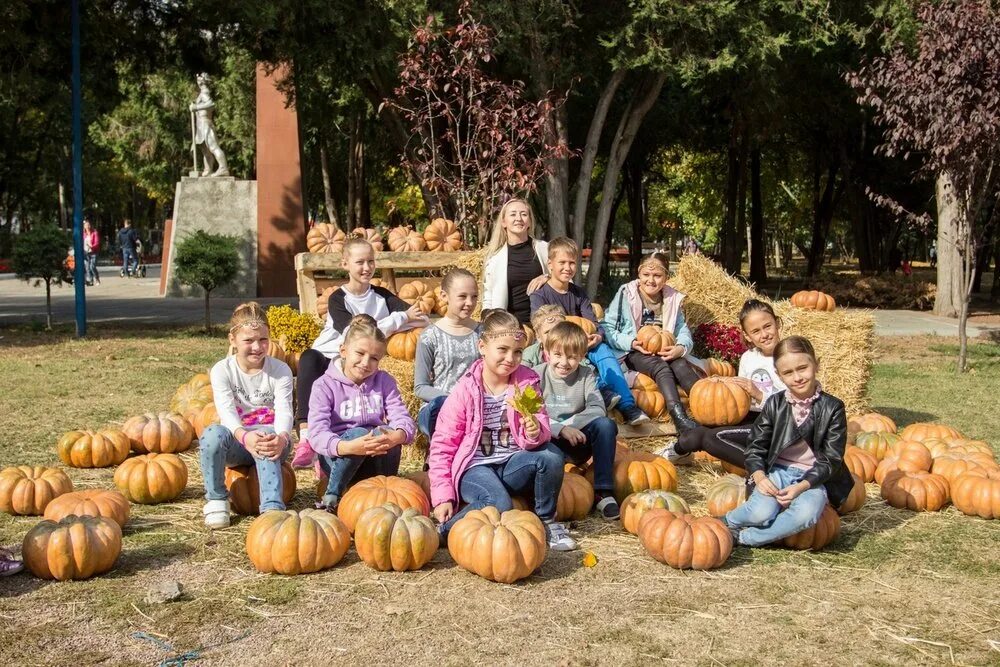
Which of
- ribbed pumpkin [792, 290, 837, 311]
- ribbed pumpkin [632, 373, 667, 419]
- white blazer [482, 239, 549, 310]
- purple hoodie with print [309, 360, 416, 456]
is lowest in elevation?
ribbed pumpkin [632, 373, 667, 419]

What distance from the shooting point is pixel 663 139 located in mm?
28031

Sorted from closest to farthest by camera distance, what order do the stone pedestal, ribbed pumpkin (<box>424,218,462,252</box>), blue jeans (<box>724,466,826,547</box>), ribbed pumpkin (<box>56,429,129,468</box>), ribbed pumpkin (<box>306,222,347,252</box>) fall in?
blue jeans (<box>724,466,826,547</box>), ribbed pumpkin (<box>56,429,129,468</box>), ribbed pumpkin (<box>306,222,347,252</box>), ribbed pumpkin (<box>424,218,462,252</box>), the stone pedestal

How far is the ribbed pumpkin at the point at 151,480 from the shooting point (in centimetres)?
591

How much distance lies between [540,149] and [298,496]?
33.8 feet

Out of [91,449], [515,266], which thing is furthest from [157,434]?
[515,266]

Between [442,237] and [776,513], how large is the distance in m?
7.24

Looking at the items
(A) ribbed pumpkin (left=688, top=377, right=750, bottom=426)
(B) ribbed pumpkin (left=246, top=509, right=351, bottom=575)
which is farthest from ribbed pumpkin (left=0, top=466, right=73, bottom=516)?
(A) ribbed pumpkin (left=688, top=377, right=750, bottom=426)

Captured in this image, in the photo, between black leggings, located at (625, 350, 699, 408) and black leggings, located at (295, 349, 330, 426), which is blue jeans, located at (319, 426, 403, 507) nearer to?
black leggings, located at (295, 349, 330, 426)

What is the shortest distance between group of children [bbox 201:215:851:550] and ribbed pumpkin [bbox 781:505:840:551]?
0.11m

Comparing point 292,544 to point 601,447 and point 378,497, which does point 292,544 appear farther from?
point 601,447

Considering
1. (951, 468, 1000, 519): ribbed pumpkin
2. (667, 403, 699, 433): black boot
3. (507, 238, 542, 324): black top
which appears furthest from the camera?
(507, 238, 542, 324): black top

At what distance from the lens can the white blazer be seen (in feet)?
25.3

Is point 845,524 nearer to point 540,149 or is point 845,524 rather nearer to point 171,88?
point 540,149

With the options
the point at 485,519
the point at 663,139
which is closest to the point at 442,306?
the point at 485,519
